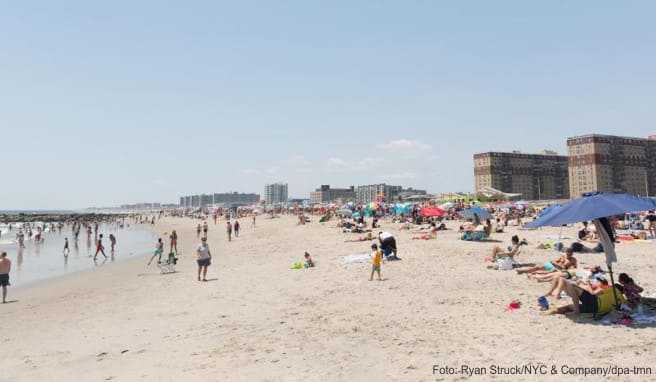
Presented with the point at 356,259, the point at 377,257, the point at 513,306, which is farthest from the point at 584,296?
the point at 356,259

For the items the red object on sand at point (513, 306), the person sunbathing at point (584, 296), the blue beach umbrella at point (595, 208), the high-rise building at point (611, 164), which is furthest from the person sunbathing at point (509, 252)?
the high-rise building at point (611, 164)

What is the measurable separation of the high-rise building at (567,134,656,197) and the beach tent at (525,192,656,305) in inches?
4211

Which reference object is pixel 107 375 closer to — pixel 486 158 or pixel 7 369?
pixel 7 369

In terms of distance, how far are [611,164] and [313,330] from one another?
118 m

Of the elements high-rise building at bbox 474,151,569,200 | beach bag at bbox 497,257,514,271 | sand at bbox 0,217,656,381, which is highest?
high-rise building at bbox 474,151,569,200

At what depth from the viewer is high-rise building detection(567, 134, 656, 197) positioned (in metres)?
101

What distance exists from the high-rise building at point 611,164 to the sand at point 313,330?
102 m

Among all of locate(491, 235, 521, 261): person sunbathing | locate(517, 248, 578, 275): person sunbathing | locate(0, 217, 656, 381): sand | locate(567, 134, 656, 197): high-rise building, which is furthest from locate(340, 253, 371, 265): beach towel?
locate(567, 134, 656, 197): high-rise building

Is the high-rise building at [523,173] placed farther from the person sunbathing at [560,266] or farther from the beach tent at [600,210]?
the beach tent at [600,210]

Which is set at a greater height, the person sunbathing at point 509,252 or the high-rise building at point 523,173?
the high-rise building at point 523,173

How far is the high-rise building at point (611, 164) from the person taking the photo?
10081 cm

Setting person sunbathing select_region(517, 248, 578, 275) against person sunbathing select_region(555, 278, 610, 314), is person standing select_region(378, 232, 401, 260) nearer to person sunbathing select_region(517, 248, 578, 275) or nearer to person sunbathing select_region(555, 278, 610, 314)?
person sunbathing select_region(517, 248, 578, 275)

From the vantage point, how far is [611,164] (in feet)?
338

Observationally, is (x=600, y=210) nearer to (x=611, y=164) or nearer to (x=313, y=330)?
(x=313, y=330)
